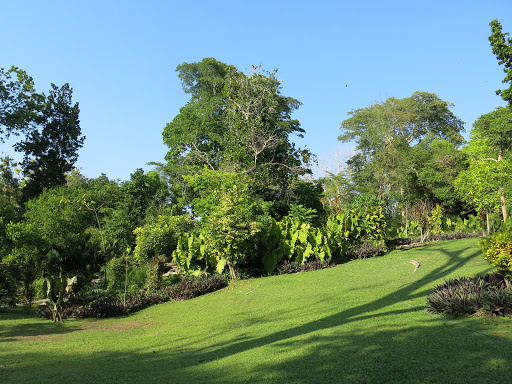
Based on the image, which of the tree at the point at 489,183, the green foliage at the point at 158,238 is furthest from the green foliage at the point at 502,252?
the tree at the point at 489,183

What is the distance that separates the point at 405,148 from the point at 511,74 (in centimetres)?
1776

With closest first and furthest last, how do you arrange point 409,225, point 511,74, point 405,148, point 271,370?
point 271,370 → point 511,74 → point 409,225 → point 405,148

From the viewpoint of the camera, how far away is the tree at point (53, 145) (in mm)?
28422

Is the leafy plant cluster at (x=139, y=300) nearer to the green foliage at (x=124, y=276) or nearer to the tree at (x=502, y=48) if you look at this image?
the green foliage at (x=124, y=276)

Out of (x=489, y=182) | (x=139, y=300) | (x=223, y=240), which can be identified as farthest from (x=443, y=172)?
(x=139, y=300)

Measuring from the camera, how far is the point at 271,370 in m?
4.35

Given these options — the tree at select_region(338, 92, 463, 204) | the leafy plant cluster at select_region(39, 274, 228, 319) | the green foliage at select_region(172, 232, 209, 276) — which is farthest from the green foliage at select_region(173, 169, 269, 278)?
the tree at select_region(338, 92, 463, 204)

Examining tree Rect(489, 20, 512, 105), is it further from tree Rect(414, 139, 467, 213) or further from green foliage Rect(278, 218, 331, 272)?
tree Rect(414, 139, 467, 213)

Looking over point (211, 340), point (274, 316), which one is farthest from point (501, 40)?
point (211, 340)

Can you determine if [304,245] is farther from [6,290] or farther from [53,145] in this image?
[53,145]

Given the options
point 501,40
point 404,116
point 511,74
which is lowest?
point 511,74

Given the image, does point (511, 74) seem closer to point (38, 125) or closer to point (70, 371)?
point (70, 371)

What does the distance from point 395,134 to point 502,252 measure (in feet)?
94.4

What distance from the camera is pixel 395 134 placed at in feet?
107
